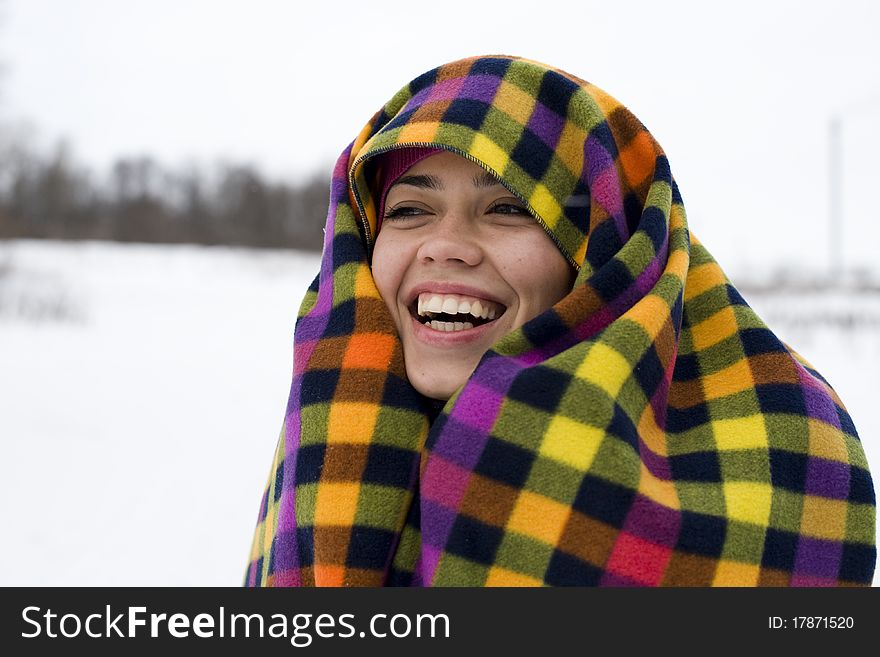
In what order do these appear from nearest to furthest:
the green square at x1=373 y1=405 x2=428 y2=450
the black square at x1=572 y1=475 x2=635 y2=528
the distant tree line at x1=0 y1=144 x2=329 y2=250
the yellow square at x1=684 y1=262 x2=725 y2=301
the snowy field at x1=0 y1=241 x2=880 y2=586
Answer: the black square at x1=572 y1=475 x2=635 y2=528 → the green square at x1=373 y1=405 x2=428 y2=450 → the yellow square at x1=684 y1=262 x2=725 y2=301 → the snowy field at x1=0 y1=241 x2=880 y2=586 → the distant tree line at x1=0 y1=144 x2=329 y2=250

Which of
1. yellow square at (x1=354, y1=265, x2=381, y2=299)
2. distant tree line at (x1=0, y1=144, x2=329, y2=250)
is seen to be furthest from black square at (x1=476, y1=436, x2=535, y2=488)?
distant tree line at (x1=0, y1=144, x2=329, y2=250)

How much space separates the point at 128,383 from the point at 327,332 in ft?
19.5

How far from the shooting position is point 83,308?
10234mm

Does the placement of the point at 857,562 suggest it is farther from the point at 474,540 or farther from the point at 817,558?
the point at 474,540

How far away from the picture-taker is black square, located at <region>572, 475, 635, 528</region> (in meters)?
1.16

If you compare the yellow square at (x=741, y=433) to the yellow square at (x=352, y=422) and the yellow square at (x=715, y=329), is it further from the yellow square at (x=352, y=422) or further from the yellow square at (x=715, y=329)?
the yellow square at (x=352, y=422)

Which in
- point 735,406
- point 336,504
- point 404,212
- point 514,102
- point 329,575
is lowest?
point 329,575

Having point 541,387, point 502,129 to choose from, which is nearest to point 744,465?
point 541,387

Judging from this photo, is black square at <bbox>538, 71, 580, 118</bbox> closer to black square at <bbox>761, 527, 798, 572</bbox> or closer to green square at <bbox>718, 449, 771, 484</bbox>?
green square at <bbox>718, 449, 771, 484</bbox>

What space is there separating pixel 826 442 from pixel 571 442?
0.48 m

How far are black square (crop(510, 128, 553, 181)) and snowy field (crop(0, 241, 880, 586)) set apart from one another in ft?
8.88

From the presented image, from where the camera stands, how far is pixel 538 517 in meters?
1.17

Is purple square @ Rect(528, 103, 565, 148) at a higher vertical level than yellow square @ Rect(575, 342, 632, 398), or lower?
higher
